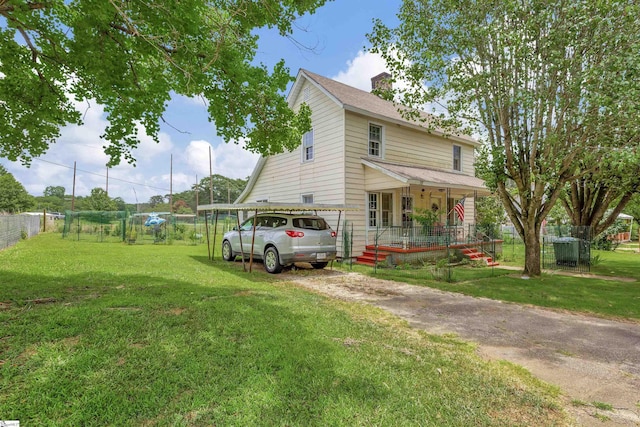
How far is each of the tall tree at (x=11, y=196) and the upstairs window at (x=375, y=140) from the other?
53962mm

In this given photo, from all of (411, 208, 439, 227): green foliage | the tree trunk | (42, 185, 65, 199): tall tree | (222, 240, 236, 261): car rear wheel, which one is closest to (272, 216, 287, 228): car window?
(222, 240, 236, 261): car rear wheel

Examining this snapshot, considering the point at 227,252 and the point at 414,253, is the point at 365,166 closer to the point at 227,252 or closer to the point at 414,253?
the point at 414,253

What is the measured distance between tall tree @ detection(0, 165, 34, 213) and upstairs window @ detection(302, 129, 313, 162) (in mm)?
51059

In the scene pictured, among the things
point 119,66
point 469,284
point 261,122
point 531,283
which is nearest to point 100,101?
point 119,66

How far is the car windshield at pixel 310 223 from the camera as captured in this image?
9.73 meters

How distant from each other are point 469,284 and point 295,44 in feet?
24.8

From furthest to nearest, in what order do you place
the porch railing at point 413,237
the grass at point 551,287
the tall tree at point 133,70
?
the porch railing at point 413,237, the grass at point 551,287, the tall tree at point 133,70

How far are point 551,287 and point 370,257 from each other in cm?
578

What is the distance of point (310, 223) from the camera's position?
9.93 meters

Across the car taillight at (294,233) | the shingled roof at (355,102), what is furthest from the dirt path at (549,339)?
the shingled roof at (355,102)

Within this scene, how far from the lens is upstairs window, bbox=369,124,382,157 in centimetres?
1351

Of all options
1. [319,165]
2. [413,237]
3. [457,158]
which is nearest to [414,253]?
[413,237]

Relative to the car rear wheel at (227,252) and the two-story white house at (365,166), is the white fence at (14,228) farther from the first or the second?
the two-story white house at (365,166)

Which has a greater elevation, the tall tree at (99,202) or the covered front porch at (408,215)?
the tall tree at (99,202)
